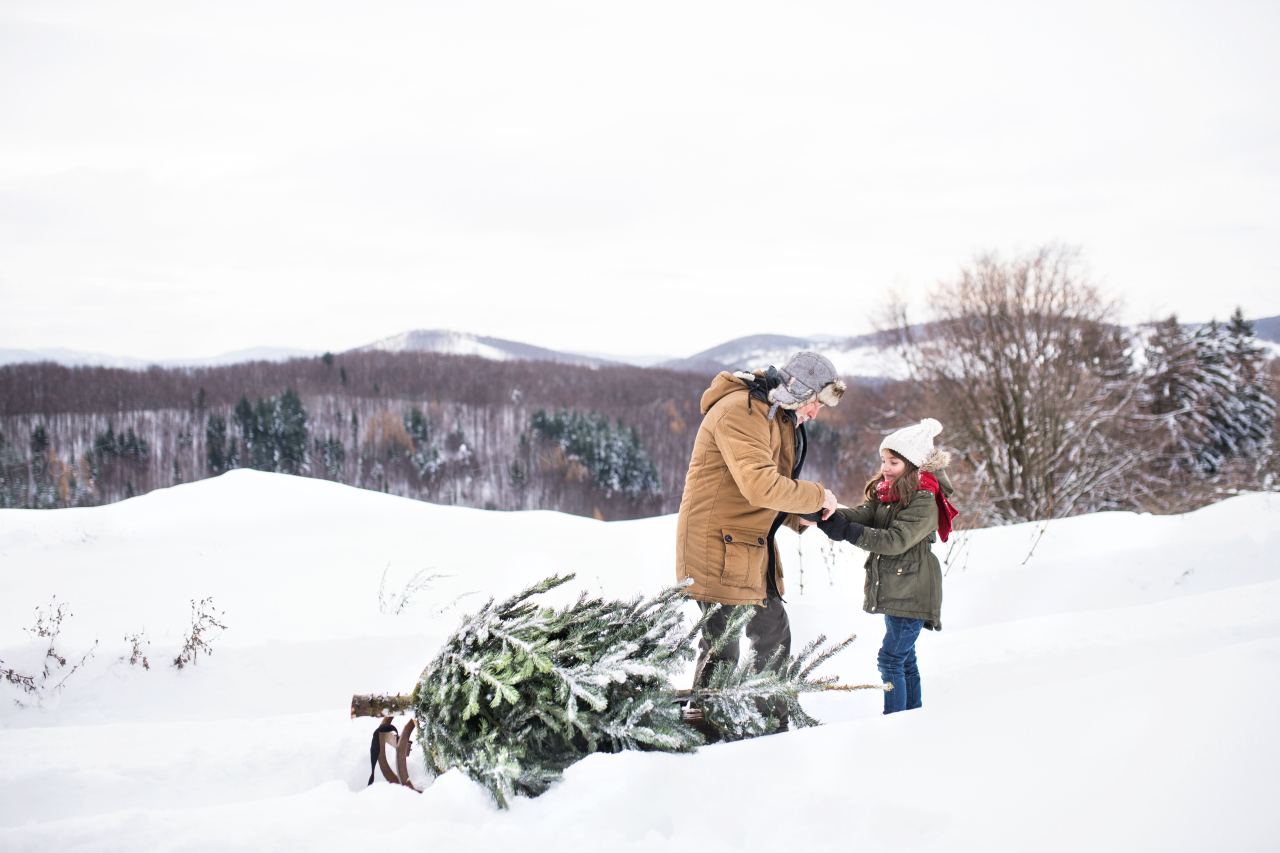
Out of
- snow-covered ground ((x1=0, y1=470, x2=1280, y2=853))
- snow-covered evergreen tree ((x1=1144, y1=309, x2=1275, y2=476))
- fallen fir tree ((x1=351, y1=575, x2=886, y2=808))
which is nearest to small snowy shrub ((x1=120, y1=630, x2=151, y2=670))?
snow-covered ground ((x1=0, y1=470, x2=1280, y2=853))

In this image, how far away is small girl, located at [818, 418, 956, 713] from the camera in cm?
317

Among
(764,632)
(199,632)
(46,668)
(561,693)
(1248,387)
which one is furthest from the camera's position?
(1248,387)

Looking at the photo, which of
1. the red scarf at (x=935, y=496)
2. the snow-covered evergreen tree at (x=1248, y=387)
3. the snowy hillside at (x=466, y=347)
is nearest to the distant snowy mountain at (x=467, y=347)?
the snowy hillside at (x=466, y=347)

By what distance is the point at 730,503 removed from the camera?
297cm

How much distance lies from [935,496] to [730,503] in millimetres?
1107

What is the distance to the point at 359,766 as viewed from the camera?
282cm

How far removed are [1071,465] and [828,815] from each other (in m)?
19.8

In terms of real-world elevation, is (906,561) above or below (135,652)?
above

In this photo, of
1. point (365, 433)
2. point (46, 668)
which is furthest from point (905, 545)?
point (365, 433)

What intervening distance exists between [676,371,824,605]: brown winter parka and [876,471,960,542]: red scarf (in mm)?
636

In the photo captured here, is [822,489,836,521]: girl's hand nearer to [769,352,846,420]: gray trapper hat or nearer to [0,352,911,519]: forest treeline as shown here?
[769,352,846,420]: gray trapper hat

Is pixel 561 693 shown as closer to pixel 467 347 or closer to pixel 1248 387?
pixel 1248 387

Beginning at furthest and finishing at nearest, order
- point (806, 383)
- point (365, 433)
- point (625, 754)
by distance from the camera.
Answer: point (365, 433) → point (806, 383) → point (625, 754)

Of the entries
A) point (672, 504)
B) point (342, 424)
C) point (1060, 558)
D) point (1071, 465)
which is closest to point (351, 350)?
point (342, 424)
